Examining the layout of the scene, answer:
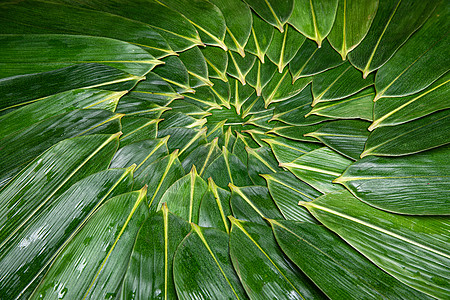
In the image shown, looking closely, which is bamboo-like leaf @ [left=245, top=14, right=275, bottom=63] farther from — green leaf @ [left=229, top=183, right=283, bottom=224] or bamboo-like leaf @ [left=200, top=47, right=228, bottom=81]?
green leaf @ [left=229, top=183, right=283, bottom=224]

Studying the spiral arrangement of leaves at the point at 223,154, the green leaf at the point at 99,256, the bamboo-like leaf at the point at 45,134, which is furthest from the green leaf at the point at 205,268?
the bamboo-like leaf at the point at 45,134

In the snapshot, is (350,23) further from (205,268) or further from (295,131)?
(205,268)

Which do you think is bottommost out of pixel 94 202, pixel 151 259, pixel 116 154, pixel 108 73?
pixel 151 259

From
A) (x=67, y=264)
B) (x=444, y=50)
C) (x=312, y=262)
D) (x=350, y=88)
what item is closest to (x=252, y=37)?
(x=350, y=88)

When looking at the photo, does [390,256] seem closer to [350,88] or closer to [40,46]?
[350,88]

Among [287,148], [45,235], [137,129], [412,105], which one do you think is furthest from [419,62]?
[45,235]

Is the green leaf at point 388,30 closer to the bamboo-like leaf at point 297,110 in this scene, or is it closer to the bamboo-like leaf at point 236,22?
the bamboo-like leaf at point 297,110
